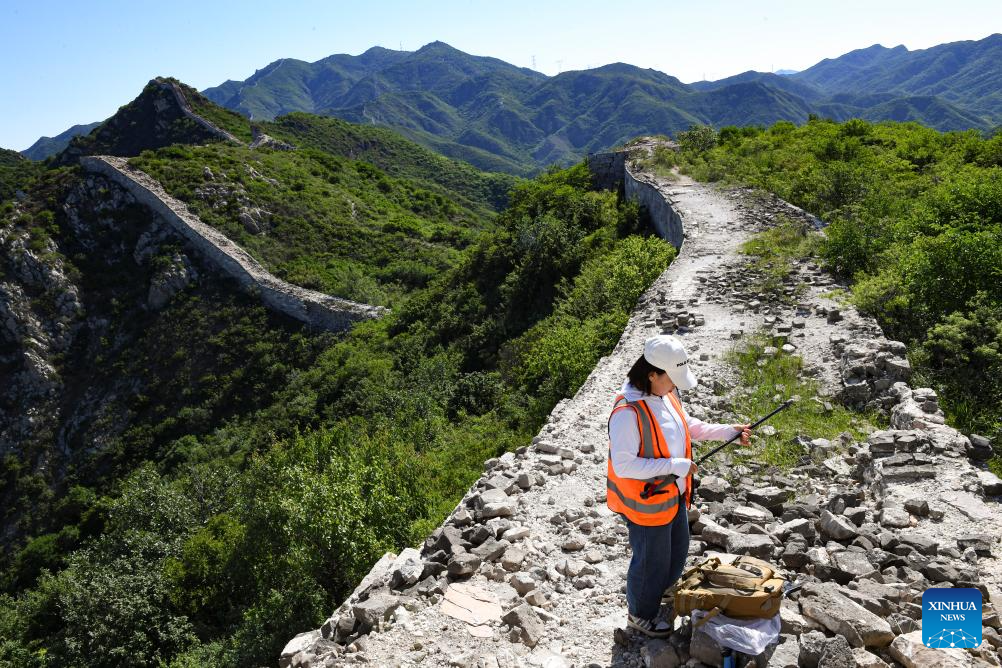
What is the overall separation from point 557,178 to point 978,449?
22.1 metres

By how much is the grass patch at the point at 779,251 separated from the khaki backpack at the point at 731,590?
7560mm

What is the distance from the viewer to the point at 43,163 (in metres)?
59.2

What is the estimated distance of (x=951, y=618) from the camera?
3.07 meters

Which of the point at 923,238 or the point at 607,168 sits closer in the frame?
the point at 923,238

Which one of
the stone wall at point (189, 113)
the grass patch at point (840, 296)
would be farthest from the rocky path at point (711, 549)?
the stone wall at point (189, 113)

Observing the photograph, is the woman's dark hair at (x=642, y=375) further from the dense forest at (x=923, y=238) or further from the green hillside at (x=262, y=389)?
the green hillside at (x=262, y=389)

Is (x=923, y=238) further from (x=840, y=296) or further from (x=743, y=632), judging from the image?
(x=743, y=632)

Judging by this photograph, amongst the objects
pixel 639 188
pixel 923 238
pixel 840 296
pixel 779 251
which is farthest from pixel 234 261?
pixel 923 238

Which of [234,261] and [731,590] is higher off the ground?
[234,261]

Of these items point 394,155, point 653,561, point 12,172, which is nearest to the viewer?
point 653,561

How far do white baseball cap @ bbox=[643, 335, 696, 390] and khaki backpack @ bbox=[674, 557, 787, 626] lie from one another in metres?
1.16

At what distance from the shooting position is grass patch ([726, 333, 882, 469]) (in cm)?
602

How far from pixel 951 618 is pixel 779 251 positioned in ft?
31.3

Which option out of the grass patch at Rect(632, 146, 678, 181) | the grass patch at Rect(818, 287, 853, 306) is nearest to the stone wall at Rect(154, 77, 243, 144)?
the grass patch at Rect(632, 146, 678, 181)
